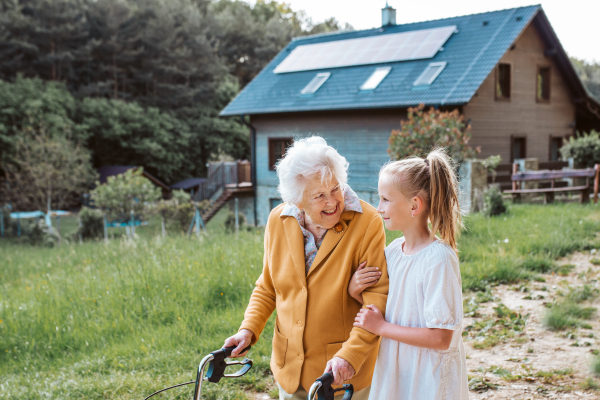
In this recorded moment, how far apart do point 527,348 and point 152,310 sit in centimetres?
357

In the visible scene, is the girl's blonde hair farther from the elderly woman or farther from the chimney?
the chimney

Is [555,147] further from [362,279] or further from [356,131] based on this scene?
[362,279]

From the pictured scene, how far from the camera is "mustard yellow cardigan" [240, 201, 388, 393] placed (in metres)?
2.43

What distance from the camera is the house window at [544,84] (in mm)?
22531

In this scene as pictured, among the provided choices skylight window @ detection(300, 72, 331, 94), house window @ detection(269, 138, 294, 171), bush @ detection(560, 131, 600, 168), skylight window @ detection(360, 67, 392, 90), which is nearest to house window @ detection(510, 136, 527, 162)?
bush @ detection(560, 131, 600, 168)

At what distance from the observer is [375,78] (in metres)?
21.1

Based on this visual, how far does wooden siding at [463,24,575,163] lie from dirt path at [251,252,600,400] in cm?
1422

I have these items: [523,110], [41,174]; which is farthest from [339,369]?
[41,174]

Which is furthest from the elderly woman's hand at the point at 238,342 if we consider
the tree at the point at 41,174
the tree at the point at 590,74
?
the tree at the point at 590,74

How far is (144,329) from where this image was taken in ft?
17.0

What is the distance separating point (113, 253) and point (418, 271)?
787 centimetres

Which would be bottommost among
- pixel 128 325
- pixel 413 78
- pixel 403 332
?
pixel 128 325

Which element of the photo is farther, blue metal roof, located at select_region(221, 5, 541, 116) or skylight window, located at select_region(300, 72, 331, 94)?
skylight window, located at select_region(300, 72, 331, 94)

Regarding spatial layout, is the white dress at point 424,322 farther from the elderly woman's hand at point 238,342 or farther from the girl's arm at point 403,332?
the elderly woman's hand at point 238,342
